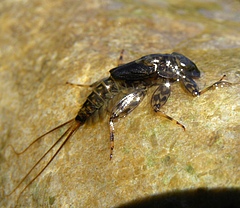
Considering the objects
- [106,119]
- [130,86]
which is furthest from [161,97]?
[106,119]

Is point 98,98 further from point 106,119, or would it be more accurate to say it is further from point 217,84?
point 217,84

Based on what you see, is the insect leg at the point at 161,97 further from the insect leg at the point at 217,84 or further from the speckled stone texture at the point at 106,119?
the insect leg at the point at 217,84

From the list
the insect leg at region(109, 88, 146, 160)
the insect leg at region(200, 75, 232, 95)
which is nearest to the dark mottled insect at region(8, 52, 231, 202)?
the insect leg at region(109, 88, 146, 160)

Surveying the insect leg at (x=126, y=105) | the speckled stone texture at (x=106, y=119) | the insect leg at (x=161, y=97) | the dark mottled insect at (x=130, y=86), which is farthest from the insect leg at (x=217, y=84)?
the insect leg at (x=126, y=105)

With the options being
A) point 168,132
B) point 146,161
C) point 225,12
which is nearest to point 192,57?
point 168,132

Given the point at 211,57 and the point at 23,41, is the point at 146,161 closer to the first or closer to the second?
the point at 211,57

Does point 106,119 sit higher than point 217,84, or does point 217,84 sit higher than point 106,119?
point 217,84
